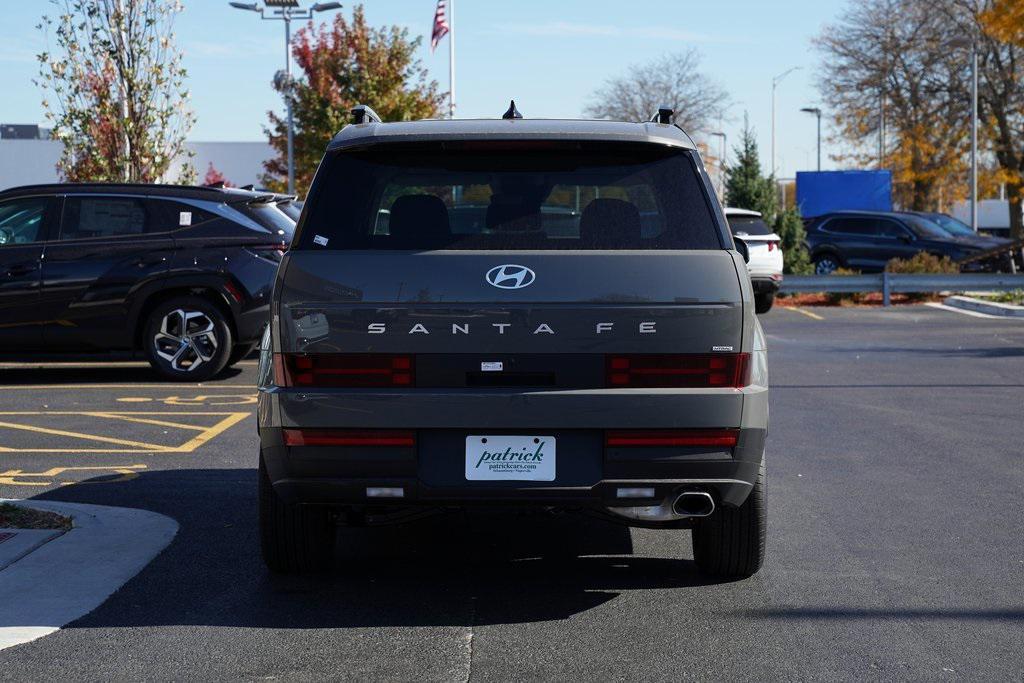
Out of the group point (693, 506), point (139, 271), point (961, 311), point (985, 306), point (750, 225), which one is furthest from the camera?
point (750, 225)

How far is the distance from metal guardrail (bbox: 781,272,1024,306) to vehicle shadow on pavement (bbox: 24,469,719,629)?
18.5 meters

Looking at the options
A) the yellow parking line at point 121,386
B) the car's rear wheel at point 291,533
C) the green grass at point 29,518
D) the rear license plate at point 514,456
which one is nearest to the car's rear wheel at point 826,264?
the yellow parking line at point 121,386

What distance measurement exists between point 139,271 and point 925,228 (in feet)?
68.5

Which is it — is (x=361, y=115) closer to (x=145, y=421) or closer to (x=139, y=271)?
(x=145, y=421)

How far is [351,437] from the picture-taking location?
5.27 meters

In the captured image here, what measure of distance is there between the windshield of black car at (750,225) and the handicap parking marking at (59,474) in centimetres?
1583

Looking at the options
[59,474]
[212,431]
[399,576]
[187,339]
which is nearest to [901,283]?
[187,339]

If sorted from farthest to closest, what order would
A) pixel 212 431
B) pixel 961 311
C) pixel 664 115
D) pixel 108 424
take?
pixel 961 311 < pixel 108 424 < pixel 212 431 < pixel 664 115

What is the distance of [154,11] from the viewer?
72.2ft

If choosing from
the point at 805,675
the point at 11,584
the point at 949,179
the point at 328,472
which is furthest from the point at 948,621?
the point at 949,179

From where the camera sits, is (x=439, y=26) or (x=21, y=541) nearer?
(x=21, y=541)

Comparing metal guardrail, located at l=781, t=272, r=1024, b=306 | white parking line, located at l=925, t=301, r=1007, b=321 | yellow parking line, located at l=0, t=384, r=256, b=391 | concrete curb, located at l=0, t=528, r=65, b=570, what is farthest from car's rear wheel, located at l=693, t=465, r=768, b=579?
metal guardrail, located at l=781, t=272, r=1024, b=306

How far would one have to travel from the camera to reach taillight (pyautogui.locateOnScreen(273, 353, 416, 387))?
5254 millimetres

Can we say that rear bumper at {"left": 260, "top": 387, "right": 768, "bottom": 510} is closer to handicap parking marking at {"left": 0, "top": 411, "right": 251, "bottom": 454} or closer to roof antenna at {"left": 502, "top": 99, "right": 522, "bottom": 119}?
roof antenna at {"left": 502, "top": 99, "right": 522, "bottom": 119}
